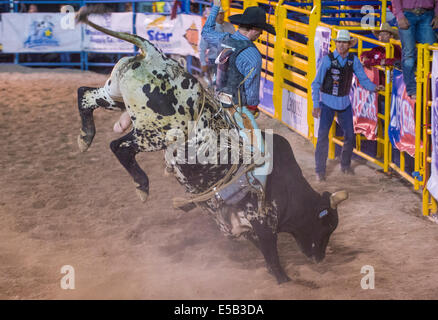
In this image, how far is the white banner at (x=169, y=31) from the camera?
14.6m

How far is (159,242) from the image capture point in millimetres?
6152

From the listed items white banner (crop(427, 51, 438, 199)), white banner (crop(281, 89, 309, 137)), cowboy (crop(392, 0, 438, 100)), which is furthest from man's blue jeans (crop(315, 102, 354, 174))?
Answer: white banner (crop(427, 51, 438, 199))

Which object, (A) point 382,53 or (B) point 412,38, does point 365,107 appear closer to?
(A) point 382,53

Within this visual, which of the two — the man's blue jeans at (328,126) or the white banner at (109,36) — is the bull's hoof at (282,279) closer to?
the man's blue jeans at (328,126)

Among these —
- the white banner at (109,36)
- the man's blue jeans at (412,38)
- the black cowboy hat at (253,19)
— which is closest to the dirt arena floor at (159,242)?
the man's blue jeans at (412,38)

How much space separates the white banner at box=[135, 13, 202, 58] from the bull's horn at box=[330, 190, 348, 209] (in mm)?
9665

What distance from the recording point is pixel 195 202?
535 cm

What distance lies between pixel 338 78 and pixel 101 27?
3830mm

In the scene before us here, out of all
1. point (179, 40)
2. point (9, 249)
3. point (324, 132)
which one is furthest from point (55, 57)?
point (9, 249)

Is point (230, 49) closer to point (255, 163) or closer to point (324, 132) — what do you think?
point (255, 163)

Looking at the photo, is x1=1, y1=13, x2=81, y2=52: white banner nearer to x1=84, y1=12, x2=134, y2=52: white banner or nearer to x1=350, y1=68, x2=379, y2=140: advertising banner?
x1=84, y1=12, x2=134, y2=52: white banner

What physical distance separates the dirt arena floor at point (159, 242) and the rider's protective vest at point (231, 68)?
1.44m

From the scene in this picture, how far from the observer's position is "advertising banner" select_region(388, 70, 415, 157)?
715 centimetres

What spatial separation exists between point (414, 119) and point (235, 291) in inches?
122
